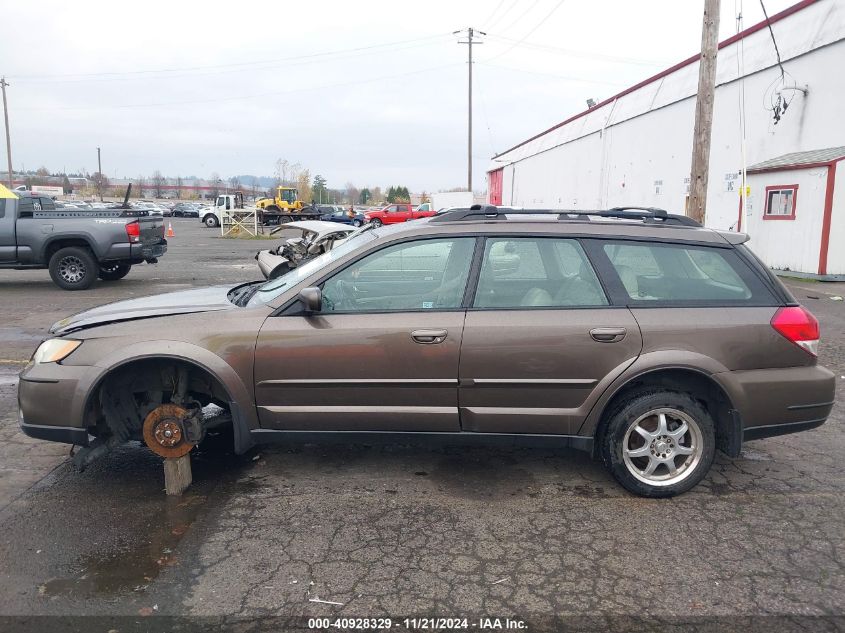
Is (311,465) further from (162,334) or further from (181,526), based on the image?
(162,334)

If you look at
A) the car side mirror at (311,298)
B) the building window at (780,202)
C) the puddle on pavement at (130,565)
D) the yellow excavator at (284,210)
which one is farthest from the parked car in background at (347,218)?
the puddle on pavement at (130,565)

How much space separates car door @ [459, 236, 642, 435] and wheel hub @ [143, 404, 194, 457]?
1666 mm

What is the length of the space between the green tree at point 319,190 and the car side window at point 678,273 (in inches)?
3796

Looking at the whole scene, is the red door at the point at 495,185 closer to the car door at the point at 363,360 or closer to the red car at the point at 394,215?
the red car at the point at 394,215

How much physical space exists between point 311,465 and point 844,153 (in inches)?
565

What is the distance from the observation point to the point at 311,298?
3682 mm

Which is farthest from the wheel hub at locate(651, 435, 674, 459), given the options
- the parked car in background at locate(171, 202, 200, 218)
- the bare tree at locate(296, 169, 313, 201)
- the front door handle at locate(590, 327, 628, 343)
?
the bare tree at locate(296, 169, 313, 201)

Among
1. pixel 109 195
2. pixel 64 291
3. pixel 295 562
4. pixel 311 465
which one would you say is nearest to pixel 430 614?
pixel 295 562

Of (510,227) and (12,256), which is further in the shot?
(12,256)

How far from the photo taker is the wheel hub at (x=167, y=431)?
3.89m

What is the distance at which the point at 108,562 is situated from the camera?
3221mm

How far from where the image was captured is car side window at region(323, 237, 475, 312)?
3.89 metres

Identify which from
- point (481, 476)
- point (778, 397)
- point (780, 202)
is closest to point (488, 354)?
point (481, 476)

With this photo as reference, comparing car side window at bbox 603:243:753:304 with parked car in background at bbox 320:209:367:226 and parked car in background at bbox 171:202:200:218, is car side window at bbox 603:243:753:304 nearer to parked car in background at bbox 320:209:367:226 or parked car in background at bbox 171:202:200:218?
parked car in background at bbox 320:209:367:226
